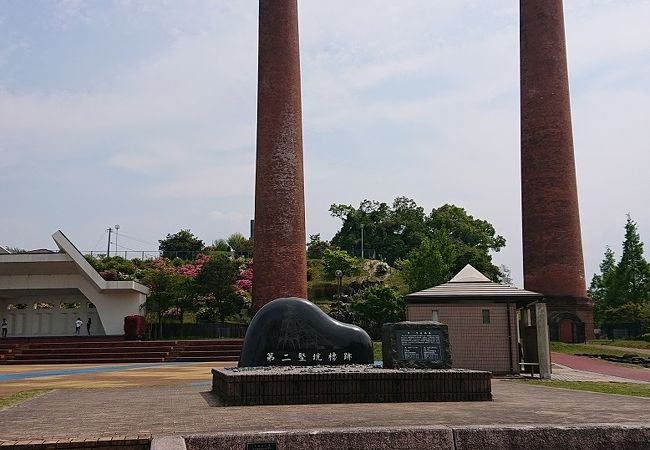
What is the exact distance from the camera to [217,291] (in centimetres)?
3703

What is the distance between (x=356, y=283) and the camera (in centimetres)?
4741

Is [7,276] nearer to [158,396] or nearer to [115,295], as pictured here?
[115,295]

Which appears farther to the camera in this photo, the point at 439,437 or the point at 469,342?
the point at 469,342

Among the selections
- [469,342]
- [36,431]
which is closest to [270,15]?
[469,342]

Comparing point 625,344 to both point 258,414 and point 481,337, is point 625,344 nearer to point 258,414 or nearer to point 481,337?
point 481,337

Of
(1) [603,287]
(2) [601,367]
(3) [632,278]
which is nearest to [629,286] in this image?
(3) [632,278]

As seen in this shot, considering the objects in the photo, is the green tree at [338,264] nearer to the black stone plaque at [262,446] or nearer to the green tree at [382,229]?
the green tree at [382,229]

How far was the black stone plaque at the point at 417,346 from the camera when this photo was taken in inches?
430

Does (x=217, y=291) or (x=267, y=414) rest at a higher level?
(x=217, y=291)

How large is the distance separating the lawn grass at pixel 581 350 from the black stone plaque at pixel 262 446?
2396 centimetres

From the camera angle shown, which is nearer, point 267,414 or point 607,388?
point 267,414

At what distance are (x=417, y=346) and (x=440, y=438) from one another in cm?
480

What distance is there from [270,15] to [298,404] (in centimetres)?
2294

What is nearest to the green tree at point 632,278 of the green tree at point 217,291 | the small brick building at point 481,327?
the green tree at point 217,291
